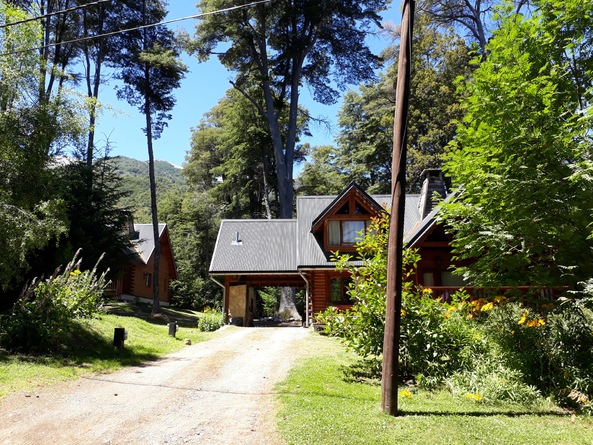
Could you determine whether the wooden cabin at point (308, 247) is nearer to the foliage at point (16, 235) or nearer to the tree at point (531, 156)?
the tree at point (531, 156)

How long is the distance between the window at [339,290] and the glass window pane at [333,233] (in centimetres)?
181

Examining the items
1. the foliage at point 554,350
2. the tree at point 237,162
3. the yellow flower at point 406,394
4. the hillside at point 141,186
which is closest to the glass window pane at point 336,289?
the hillside at point 141,186

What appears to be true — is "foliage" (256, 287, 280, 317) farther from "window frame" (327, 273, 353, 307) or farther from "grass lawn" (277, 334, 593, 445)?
"grass lawn" (277, 334, 593, 445)

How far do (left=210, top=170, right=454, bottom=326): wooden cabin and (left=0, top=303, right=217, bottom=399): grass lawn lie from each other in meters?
6.08

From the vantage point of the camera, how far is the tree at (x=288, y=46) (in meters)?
26.5

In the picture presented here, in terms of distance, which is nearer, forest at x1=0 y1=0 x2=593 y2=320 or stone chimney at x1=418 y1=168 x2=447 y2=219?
forest at x1=0 y1=0 x2=593 y2=320

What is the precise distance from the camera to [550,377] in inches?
287

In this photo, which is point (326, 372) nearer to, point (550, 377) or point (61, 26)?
point (550, 377)

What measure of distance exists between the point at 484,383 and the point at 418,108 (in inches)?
1134

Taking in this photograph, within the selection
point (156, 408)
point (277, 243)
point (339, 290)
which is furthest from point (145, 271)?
point (156, 408)

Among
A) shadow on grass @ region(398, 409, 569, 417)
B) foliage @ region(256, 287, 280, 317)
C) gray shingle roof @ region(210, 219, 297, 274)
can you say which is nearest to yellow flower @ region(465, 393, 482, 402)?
shadow on grass @ region(398, 409, 569, 417)

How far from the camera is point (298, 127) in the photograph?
3912 centimetres

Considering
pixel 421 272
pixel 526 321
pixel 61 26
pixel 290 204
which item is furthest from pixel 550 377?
pixel 61 26

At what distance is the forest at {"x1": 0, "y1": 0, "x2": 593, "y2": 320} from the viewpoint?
8570 millimetres
